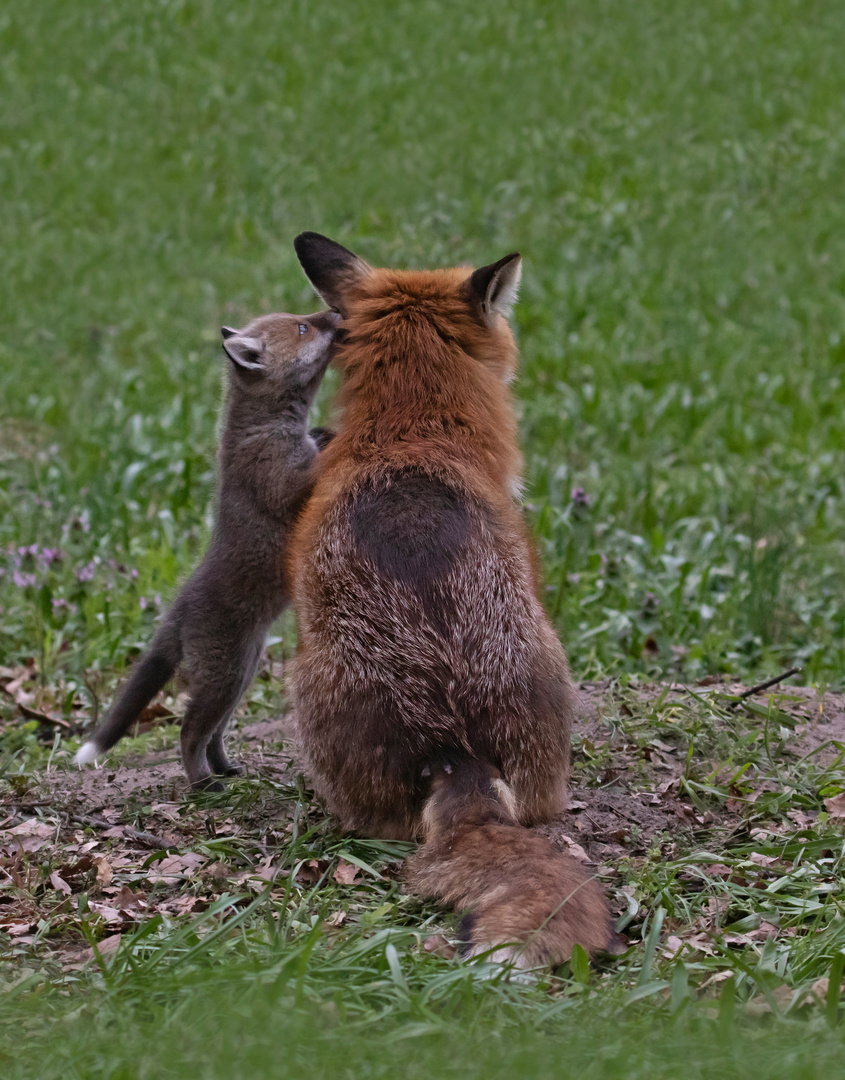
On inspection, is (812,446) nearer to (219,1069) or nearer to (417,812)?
(417,812)

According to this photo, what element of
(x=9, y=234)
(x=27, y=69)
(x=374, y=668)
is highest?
(x=27, y=69)

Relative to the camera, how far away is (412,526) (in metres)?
4.31

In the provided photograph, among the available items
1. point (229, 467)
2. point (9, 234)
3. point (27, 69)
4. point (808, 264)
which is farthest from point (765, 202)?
point (229, 467)

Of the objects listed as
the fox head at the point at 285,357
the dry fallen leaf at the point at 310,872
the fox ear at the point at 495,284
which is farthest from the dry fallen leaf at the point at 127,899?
the fox ear at the point at 495,284

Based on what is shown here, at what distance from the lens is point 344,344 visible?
15.8 feet

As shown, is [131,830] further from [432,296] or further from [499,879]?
[432,296]

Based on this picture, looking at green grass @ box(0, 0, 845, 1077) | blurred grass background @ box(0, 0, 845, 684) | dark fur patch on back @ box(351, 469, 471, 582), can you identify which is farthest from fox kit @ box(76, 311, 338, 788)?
blurred grass background @ box(0, 0, 845, 684)

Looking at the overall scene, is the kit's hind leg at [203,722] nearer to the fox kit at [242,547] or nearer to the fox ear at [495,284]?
the fox kit at [242,547]

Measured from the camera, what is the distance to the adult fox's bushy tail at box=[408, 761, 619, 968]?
138 inches

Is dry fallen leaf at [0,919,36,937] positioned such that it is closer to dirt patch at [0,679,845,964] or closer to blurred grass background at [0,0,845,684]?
dirt patch at [0,679,845,964]

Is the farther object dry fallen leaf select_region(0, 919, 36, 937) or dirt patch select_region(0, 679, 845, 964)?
dirt patch select_region(0, 679, 845, 964)

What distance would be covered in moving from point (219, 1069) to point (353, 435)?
2.44 metres

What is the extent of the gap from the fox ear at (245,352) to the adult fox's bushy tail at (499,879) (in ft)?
6.92

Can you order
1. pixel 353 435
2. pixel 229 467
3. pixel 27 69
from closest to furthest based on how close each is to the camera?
pixel 353 435
pixel 229 467
pixel 27 69
